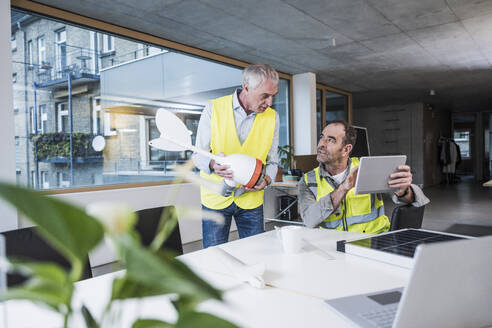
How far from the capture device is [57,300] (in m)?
0.29

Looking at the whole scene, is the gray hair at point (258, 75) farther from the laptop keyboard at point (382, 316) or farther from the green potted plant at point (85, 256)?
the green potted plant at point (85, 256)

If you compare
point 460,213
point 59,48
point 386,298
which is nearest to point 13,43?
point 59,48

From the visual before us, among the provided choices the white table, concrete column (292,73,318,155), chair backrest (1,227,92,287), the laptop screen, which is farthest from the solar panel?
concrete column (292,73,318,155)

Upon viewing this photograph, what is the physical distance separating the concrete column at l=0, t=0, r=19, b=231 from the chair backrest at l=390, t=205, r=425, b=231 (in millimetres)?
2953

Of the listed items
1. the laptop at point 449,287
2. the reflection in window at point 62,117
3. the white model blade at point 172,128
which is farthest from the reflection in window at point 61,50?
the laptop at point 449,287

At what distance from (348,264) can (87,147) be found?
11.2 ft

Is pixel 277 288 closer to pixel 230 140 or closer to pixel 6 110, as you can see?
pixel 230 140

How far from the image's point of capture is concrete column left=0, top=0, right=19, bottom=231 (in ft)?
10.3

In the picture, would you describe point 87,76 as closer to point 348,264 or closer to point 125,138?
point 125,138

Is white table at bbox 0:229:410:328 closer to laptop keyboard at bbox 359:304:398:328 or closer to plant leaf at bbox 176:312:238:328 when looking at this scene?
laptop keyboard at bbox 359:304:398:328

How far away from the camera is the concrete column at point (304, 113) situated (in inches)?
269

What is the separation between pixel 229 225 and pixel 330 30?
3.24m

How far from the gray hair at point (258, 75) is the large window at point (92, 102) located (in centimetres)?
213

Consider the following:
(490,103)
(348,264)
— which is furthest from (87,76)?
(490,103)
